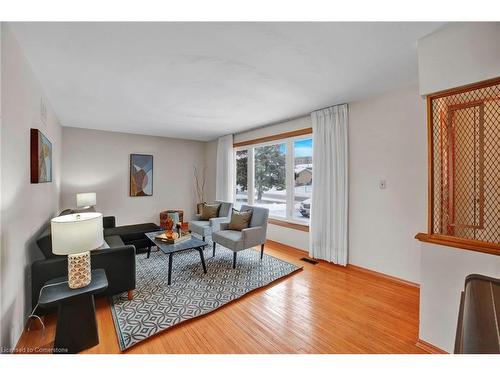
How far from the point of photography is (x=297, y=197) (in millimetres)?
3949

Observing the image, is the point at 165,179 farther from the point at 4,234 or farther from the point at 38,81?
the point at 4,234

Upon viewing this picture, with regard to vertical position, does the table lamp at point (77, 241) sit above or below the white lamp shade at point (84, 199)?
below

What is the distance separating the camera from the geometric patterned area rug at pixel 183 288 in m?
1.85

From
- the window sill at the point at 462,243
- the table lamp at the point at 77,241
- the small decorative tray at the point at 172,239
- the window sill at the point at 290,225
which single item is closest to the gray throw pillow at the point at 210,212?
the window sill at the point at 290,225

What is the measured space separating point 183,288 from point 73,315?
3.45 feet

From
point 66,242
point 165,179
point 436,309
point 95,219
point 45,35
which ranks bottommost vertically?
point 436,309

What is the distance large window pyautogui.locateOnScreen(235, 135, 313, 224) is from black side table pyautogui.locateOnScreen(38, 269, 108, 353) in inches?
121

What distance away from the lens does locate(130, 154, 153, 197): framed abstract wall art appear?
16.3 feet

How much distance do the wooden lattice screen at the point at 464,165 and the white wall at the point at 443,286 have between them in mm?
104

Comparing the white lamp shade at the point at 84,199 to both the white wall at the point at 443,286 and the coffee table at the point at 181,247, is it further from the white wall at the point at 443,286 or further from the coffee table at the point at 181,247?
the white wall at the point at 443,286

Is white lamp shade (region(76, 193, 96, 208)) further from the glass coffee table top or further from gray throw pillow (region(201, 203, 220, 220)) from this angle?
gray throw pillow (region(201, 203, 220, 220))

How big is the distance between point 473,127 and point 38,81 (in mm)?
3868

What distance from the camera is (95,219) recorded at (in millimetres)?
1599
